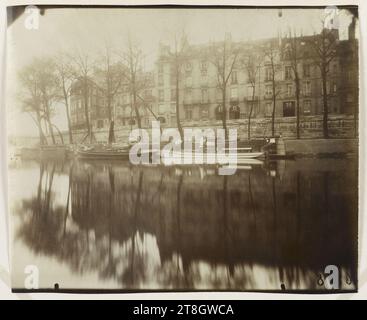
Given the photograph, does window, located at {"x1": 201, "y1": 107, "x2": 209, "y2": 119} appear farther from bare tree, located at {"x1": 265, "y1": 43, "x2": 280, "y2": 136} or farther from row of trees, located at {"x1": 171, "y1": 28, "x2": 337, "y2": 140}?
bare tree, located at {"x1": 265, "y1": 43, "x2": 280, "y2": 136}

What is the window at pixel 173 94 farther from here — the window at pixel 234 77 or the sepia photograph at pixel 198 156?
the window at pixel 234 77

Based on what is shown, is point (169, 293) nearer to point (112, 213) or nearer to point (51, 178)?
point (112, 213)

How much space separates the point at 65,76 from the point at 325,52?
0.95 meters

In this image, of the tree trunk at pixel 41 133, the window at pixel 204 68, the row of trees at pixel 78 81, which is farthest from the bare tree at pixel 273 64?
the tree trunk at pixel 41 133

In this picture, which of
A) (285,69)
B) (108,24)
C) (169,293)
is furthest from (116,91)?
(169,293)

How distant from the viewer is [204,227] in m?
1.36

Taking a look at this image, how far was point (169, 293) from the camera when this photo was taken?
4.44ft

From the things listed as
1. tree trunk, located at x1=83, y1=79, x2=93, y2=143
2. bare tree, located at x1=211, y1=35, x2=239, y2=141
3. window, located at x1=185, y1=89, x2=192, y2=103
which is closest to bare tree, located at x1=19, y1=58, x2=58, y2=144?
tree trunk, located at x1=83, y1=79, x2=93, y2=143

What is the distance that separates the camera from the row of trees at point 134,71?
1.35 m

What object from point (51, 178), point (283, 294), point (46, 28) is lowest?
point (283, 294)

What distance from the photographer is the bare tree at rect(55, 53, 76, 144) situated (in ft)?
4.46

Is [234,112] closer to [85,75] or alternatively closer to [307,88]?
[307,88]

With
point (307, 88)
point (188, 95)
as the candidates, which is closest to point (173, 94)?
point (188, 95)

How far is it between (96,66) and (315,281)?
3.68ft
